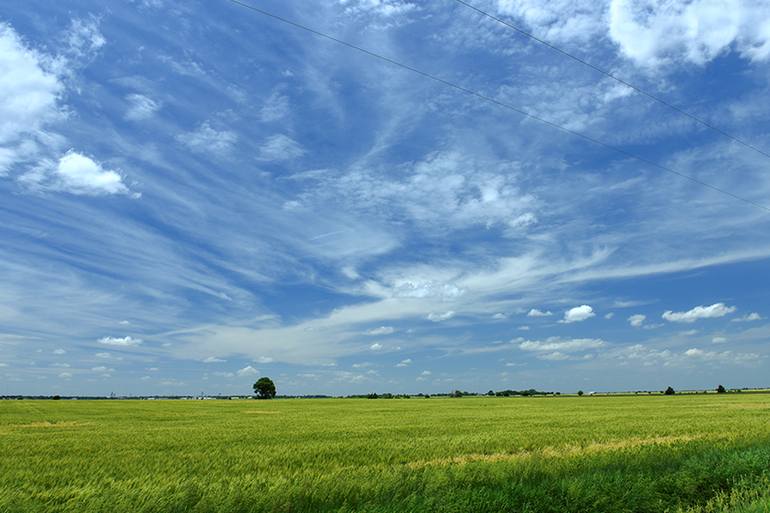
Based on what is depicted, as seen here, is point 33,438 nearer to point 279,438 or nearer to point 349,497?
point 279,438

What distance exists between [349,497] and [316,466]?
23.4 ft

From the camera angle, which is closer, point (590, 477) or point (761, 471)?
point (590, 477)

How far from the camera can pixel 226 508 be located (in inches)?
309

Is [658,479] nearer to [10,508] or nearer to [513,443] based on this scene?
[513,443]

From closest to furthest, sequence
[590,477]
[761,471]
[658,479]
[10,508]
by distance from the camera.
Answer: [10,508], [590,477], [658,479], [761,471]

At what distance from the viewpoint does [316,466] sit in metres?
15.1

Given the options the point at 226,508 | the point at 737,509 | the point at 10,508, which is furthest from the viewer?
the point at 737,509

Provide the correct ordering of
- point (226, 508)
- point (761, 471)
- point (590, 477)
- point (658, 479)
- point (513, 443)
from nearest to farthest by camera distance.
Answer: point (226, 508) → point (590, 477) → point (658, 479) → point (761, 471) → point (513, 443)

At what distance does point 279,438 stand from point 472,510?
18.6 meters

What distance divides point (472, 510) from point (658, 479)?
567 cm

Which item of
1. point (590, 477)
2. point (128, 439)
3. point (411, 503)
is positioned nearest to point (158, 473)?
point (411, 503)

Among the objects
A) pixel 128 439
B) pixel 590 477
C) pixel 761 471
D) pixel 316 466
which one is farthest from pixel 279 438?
pixel 761 471

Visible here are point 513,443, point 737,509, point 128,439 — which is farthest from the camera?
point 128,439

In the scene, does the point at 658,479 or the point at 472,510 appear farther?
the point at 658,479
